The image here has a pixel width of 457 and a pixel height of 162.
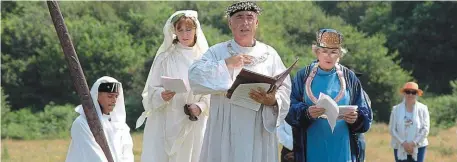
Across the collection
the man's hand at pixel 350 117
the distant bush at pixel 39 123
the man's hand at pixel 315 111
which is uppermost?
the man's hand at pixel 315 111

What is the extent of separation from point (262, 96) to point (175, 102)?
179 centimetres

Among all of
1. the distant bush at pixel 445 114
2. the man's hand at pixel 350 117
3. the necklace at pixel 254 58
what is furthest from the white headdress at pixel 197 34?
the distant bush at pixel 445 114

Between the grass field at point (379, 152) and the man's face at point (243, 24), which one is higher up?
the man's face at point (243, 24)

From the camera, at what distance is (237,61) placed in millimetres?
7512

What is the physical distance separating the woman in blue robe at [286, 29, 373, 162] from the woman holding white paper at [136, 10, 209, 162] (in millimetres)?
1303

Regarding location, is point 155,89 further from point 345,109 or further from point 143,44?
point 143,44

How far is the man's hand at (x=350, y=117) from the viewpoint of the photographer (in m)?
7.38

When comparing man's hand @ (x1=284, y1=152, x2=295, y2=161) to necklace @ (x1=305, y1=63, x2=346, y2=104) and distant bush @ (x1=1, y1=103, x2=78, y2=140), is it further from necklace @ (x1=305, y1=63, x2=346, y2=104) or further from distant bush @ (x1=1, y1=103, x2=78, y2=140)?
distant bush @ (x1=1, y1=103, x2=78, y2=140)

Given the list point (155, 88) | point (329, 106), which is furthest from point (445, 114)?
point (329, 106)

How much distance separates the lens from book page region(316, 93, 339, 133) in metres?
7.19

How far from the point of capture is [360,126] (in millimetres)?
7539

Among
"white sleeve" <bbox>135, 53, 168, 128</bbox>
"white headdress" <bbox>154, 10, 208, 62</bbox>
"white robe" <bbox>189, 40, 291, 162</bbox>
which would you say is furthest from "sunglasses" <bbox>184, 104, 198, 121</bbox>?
"white robe" <bbox>189, 40, 291, 162</bbox>

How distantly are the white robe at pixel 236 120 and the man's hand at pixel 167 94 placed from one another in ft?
3.29

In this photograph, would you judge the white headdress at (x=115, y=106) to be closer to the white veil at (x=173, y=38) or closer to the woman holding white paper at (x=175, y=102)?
the woman holding white paper at (x=175, y=102)
